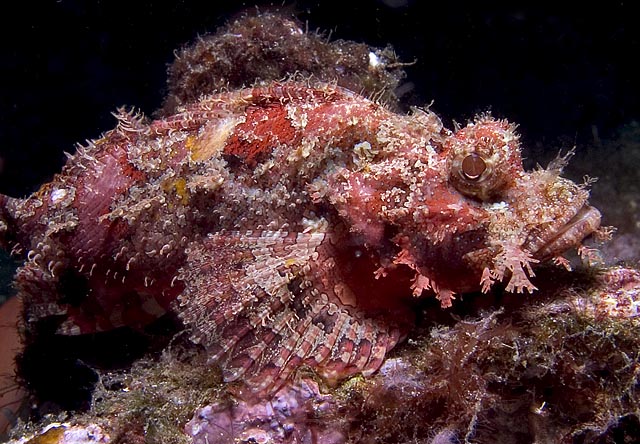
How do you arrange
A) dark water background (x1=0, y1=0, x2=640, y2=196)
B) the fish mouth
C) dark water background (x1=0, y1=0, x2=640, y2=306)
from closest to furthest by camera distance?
the fish mouth < dark water background (x1=0, y1=0, x2=640, y2=306) < dark water background (x1=0, y1=0, x2=640, y2=196)

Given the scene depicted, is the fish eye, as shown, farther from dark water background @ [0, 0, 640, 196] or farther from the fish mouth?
dark water background @ [0, 0, 640, 196]

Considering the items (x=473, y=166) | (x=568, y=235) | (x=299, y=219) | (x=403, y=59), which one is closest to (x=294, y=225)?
(x=299, y=219)

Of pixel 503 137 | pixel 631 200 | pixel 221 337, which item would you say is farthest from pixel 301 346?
pixel 631 200

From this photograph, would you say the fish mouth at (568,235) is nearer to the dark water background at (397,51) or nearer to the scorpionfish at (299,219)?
the scorpionfish at (299,219)

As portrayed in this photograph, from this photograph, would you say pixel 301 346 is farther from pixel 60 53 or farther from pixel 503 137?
pixel 60 53

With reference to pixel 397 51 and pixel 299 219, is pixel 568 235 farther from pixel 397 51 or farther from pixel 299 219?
pixel 397 51

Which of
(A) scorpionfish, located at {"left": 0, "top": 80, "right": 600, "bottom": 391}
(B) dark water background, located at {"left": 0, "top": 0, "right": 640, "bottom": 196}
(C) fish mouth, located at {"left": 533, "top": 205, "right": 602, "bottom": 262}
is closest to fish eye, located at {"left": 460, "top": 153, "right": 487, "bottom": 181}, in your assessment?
(A) scorpionfish, located at {"left": 0, "top": 80, "right": 600, "bottom": 391}

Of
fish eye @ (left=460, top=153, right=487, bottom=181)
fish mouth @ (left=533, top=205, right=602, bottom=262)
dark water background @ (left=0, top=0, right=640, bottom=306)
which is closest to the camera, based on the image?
fish mouth @ (left=533, top=205, right=602, bottom=262)
